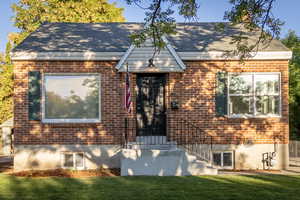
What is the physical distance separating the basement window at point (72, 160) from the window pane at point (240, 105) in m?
5.44

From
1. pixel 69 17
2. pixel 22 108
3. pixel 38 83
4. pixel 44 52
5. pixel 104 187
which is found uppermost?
pixel 69 17

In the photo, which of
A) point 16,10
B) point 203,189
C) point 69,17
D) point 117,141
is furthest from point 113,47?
point 16,10

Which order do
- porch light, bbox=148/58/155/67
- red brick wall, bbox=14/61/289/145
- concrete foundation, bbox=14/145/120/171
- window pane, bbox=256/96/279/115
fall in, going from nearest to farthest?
porch light, bbox=148/58/155/67 → concrete foundation, bbox=14/145/120/171 → red brick wall, bbox=14/61/289/145 → window pane, bbox=256/96/279/115

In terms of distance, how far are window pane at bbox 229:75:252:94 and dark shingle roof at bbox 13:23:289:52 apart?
1.15m

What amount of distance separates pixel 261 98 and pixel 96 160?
6111 mm

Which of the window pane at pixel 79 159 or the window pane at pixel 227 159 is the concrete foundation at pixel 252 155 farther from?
the window pane at pixel 79 159

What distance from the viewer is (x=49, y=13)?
2608 cm

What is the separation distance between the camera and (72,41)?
43.4ft

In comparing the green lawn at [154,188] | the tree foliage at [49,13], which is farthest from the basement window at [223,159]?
the tree foliage at [49,13]

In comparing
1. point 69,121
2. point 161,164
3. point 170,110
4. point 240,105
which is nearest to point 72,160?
point 69,121

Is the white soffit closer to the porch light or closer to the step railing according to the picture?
the porch light

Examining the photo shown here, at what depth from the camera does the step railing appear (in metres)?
12.3

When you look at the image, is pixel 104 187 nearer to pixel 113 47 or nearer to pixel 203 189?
pixel 203 189

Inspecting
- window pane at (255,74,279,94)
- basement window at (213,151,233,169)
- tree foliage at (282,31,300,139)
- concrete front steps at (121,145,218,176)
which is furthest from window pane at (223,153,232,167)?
tree foliage at (282,31,300,139)
